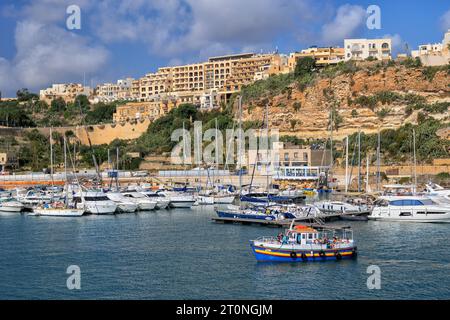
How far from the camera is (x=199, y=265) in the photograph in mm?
22562

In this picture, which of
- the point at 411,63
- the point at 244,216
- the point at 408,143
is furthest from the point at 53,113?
the point at 244,216

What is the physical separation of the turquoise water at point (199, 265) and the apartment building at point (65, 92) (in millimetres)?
67897

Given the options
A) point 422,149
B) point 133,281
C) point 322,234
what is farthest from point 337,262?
point 422,149

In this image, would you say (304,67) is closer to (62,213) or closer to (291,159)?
(291,159)

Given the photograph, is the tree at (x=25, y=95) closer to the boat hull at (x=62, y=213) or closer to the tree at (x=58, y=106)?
the tree at (x=58, y=106)

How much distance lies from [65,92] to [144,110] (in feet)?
98.2

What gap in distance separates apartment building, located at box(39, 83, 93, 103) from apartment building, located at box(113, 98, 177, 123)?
58.4 ft

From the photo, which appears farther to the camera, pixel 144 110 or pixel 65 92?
pixel 65 92

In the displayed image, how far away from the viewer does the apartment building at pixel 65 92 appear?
322 feet

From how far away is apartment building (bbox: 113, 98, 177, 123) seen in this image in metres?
77.8

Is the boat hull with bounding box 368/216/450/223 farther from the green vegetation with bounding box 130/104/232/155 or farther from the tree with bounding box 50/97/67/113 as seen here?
the tree with bounding box 50/97/67/113

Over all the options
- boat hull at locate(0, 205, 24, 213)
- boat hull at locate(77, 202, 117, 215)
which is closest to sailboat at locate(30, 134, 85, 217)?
boat hull at locate(77, 202, 117, 215)
